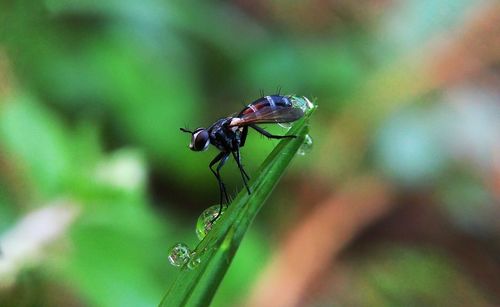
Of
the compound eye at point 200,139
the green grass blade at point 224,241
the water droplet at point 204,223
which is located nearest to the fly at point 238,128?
the compound eye at point 200,139

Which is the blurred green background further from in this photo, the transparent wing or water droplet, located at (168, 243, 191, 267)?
water droplet, located at (168, 243, 191, 267)

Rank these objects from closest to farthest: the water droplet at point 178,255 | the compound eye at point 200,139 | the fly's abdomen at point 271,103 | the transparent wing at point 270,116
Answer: the water droplet at point 178,255, the transparent wing at point 270,116, the fly's abdomen at point 271,103, the compound eye at point 200,139

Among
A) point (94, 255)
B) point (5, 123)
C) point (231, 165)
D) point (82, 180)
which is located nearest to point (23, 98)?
point (5, 123)

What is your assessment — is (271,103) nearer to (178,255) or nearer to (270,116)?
(270,116)

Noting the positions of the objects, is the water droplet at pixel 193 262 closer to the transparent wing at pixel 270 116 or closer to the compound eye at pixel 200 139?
the transparent wing at pixel 270 116

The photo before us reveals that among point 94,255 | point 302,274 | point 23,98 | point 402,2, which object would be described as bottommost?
point 94,255

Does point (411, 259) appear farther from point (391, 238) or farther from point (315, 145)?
point (315, 145)
